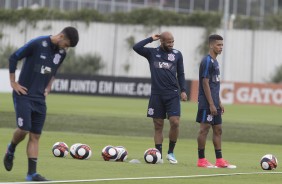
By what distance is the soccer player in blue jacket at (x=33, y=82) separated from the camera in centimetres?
1280

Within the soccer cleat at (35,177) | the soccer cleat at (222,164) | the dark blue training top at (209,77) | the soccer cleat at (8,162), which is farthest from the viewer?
the dark blue training top at (209,77)

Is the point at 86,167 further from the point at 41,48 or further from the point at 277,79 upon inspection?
the point at 277,79

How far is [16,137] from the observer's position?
1318cm

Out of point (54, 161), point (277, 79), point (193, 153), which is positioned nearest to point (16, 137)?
point (54, 161)

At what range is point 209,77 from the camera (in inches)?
651

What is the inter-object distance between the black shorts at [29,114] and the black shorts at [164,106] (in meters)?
4.50

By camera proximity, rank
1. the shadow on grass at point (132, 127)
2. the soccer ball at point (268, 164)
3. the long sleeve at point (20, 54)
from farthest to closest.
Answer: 1. the shadow on grass at point (132, 127)
2. the soccer ball at point (268, 164)
3. the long sleeve at point (20, 54)

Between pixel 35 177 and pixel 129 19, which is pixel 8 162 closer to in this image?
pixel 35 177

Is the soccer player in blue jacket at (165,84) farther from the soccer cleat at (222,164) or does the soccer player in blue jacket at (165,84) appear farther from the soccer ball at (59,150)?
the soccer ball at (59,150)

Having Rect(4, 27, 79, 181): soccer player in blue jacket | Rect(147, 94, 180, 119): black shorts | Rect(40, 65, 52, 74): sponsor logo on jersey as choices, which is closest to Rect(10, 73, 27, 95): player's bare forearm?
Rect(4, 27, 79, 181): soccer player in blue jacket

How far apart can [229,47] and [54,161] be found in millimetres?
54480

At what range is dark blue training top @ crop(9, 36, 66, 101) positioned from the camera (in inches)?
505

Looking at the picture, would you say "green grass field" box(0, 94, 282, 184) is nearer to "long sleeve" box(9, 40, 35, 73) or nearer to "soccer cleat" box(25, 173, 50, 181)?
"soccer cleat" box(25, 173, 50, 181)

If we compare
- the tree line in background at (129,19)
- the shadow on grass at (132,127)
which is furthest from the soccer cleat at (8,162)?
the tree line in background at (129,19)
